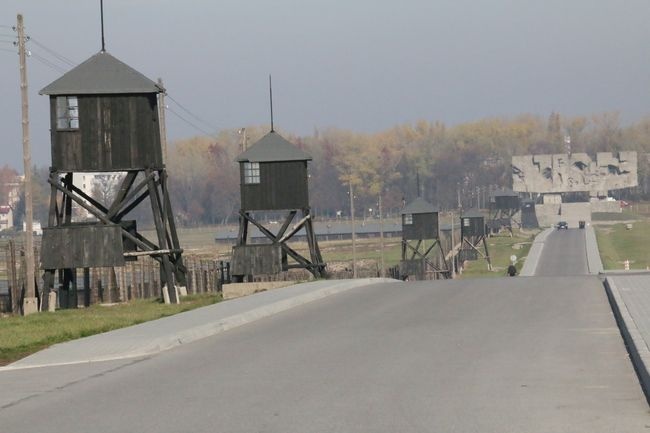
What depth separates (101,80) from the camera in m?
38.1

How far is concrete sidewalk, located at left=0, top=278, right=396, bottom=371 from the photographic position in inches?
715

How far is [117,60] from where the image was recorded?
1539 inches

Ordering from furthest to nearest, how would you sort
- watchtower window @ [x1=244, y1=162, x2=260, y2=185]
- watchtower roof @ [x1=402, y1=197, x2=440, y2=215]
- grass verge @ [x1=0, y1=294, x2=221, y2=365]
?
watchtower roof @ [x1=402, y1=197, x2=440, y2=215]
watchtower window @ [x1=244, y1=162, x2=260, y2=185]
grass verge @ [x1=0, y1=294, x2=221, y2=365]

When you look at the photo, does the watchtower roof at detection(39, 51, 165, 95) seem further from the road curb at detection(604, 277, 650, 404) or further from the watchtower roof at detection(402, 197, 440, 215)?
the watchtower roof at detection(402, 197, 440, 215)

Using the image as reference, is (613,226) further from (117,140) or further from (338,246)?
(117,140)

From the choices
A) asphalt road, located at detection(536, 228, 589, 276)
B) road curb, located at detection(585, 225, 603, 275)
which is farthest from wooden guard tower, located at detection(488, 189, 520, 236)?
road curb, located at detection(585, 225, 603, 275)

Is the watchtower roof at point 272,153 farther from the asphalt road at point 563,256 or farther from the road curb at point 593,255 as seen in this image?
the asphalt road at point 563,256

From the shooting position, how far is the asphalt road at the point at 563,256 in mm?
86125

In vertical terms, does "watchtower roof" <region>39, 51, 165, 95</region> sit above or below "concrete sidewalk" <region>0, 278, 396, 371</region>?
above

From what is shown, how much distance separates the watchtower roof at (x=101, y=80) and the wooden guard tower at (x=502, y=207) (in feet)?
424

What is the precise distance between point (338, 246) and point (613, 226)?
4766 cm

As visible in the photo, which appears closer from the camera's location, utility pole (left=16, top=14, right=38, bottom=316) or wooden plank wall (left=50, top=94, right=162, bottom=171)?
utility pole (left=16, top=14, right=38, bottom=316)

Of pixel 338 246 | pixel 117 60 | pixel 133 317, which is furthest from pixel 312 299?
pixel 338 246

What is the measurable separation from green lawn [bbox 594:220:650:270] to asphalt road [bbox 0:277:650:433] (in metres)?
68.2
